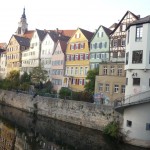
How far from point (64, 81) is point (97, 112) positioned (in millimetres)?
25719

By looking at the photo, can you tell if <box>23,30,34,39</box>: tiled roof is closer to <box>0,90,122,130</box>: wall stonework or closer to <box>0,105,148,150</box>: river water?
<box>0,90,122,130</box>: wall stonework

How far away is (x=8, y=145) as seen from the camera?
2827 cm

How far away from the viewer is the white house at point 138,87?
28.4 m

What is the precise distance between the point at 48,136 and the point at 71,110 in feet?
18.9

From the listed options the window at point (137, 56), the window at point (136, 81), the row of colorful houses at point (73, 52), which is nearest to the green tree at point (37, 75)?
the row of colorful houses at point (73, 52)

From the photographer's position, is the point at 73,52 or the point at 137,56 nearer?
the point at 137,56

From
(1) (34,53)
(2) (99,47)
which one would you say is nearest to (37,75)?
(1) (34,53)

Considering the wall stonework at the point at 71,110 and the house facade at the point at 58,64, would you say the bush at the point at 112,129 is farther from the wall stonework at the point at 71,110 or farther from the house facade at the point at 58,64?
the house facade at the point at 58,64

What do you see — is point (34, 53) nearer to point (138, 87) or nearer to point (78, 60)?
point (78, 60)

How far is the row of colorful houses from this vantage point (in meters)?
48.4

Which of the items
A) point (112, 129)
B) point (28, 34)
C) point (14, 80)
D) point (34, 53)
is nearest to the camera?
point (112, 129)

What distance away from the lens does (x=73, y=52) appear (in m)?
58.2

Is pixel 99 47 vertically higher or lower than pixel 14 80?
higher

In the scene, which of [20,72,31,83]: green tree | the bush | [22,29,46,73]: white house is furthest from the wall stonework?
[22,29,46,73]: white house
